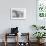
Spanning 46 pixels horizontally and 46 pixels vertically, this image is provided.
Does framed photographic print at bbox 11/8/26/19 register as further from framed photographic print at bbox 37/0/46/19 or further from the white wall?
framed photographic print at bbox 37/0/46/19

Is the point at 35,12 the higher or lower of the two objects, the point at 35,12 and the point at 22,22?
the higher

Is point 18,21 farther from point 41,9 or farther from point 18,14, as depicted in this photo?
point 41,9

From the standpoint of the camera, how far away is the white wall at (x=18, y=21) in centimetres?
614

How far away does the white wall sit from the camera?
6145mm

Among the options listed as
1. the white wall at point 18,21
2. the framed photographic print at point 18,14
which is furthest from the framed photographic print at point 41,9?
the framed photographic print at point 18,14

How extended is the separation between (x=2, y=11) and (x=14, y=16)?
0.53 meters

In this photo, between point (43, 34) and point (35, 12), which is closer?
point (43, 34)

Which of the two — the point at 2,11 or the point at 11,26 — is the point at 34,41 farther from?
the point at 2,11

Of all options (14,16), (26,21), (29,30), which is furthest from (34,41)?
(14,16)

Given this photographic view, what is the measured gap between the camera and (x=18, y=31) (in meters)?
6.12

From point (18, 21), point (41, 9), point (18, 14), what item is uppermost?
point (41, 9)

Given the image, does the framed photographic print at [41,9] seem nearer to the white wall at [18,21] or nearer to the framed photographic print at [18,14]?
the white wall at [18,21]

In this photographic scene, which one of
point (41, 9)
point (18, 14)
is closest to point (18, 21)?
point (18, 14)

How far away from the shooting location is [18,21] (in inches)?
245
